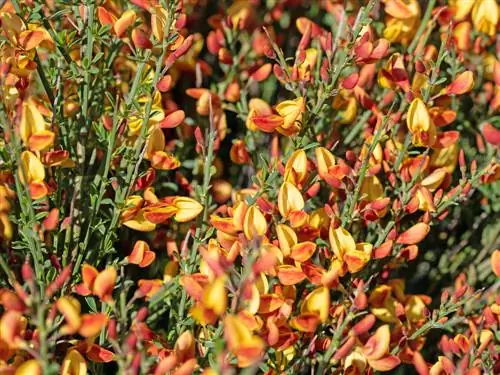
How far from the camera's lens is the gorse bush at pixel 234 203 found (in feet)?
3.29

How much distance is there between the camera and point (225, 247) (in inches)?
43.2

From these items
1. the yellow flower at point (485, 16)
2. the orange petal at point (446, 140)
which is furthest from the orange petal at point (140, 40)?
the yellow flower at point (485, 16)

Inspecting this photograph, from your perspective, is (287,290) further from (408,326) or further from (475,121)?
(475,121)

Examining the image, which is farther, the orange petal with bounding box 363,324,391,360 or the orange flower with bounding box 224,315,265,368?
the orange petal with bounding box 363,324,391,360

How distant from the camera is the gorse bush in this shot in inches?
39.4

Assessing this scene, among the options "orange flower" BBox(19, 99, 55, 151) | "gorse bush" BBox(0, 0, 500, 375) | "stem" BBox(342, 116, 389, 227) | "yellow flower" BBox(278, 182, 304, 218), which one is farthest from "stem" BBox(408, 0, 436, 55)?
"orange flower" BBox(19, 99, 55, 151)

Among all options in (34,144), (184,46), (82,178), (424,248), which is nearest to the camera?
(34,144)

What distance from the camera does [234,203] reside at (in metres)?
1.18

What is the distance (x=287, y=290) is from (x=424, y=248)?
561 mm

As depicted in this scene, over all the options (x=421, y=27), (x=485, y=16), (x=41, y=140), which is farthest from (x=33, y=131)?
(x=485, y=16)

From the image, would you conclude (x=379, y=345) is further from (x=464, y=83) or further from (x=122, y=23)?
(x=122, y=23)

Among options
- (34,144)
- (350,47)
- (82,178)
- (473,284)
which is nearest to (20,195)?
(34,144)

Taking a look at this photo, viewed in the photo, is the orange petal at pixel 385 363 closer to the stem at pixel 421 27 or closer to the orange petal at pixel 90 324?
the orange petal at pixel 90 324

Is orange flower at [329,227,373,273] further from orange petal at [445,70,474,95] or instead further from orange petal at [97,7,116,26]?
orange petal at [97,7,116,26]
